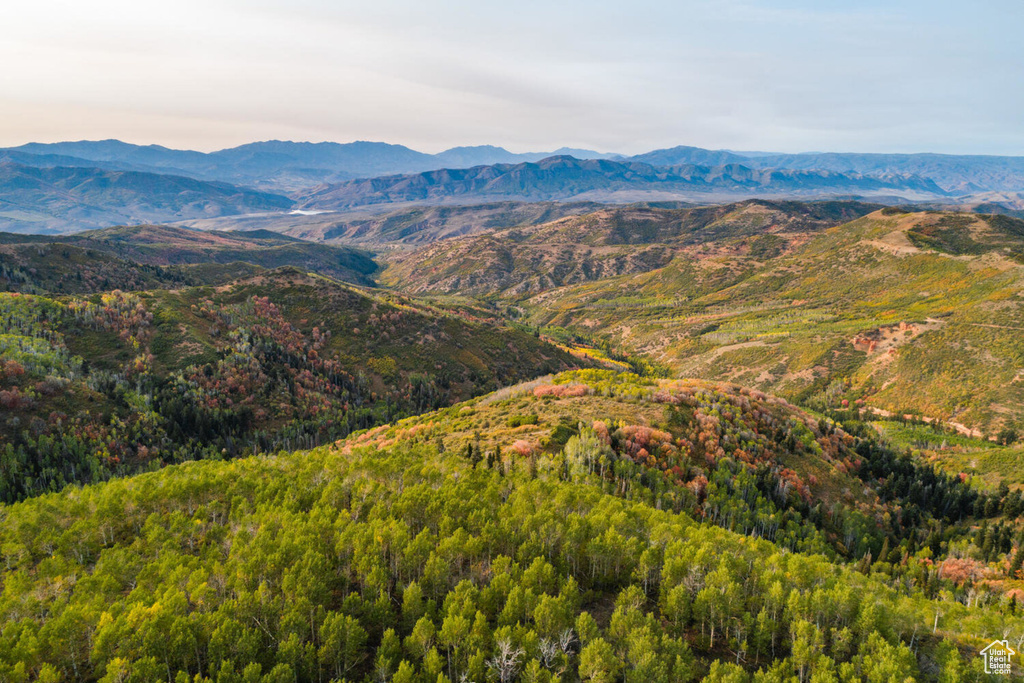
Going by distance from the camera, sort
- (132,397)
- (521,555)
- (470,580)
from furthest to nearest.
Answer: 1. (132,397)
2. (521,555)
3. (470,580)

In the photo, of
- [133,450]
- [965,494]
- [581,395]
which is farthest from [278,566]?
[965,494]

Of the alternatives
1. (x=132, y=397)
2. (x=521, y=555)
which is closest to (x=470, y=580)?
(x=521, y=555)

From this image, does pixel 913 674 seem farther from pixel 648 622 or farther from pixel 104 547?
pixel 104 547

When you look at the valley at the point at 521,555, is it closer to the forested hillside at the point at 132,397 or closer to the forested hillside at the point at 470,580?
the forested hillside at the point at 470,580

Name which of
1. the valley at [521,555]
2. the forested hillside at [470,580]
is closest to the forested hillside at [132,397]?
the valley at [521,555]

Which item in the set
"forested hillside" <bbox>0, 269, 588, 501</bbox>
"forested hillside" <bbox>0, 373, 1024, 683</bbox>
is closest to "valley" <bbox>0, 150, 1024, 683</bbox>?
"forested hillside" <bbox>0, 373, 1024, 683</bbox>

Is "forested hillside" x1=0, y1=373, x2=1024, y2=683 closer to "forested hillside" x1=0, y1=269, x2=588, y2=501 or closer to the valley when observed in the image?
the valley

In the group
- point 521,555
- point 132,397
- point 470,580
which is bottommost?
point 132,397

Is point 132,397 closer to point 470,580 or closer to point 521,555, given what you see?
point 470,580
